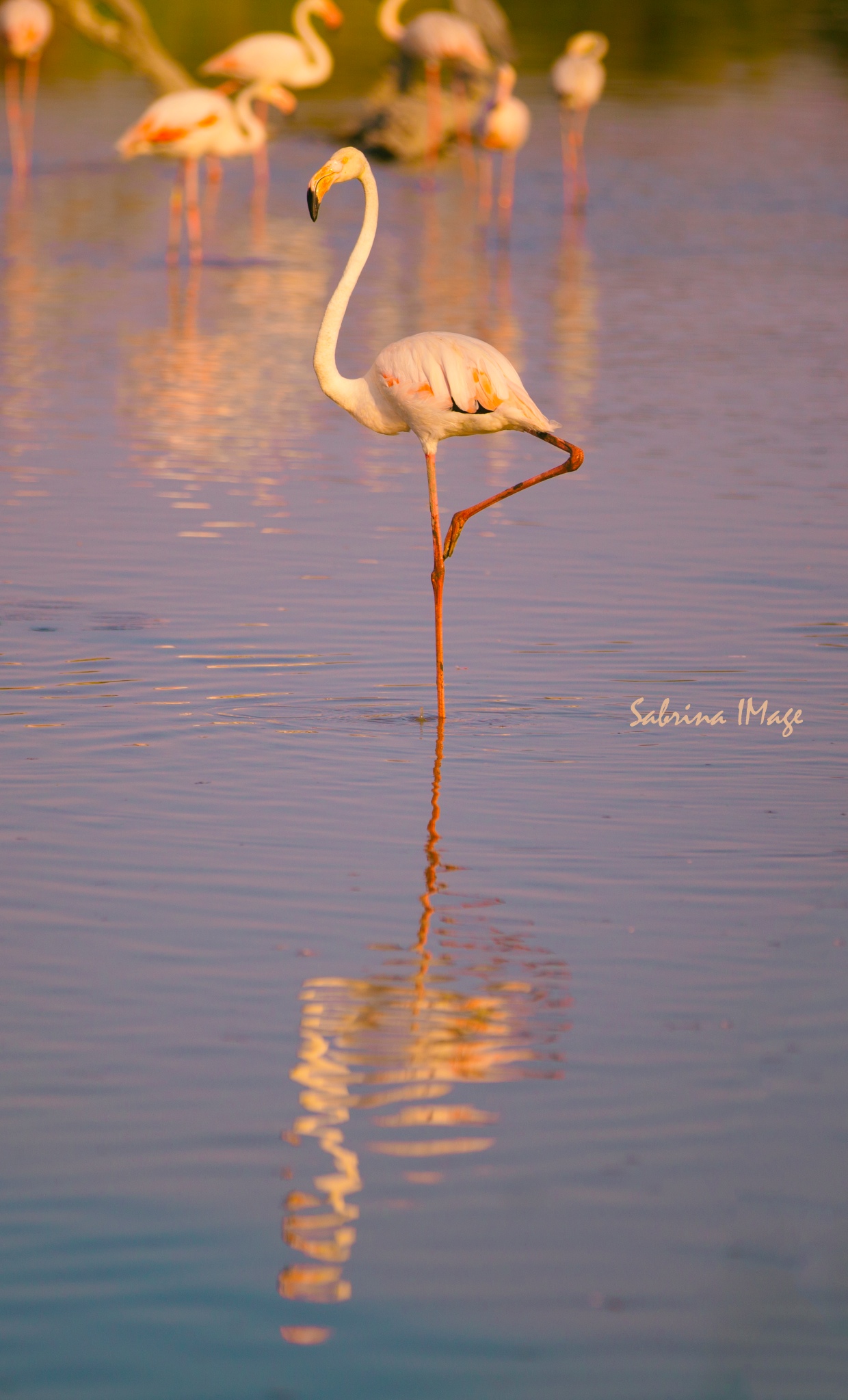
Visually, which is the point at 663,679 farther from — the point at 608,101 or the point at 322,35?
the point at 322,35

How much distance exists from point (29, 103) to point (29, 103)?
0.53m

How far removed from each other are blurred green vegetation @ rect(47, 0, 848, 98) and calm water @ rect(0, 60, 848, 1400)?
106 ft

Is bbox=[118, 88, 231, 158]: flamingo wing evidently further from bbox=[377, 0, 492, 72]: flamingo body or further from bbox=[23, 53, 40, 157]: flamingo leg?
bbox=[377, 0, 492, 72]: flamingo body

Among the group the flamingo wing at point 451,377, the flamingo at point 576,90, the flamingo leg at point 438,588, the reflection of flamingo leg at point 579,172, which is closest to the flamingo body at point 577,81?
the flamingo at point 576,90

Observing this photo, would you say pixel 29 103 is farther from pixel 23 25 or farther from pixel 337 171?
pixel 337 171

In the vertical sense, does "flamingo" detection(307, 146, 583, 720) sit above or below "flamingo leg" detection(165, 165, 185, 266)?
below

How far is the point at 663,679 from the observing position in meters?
7.07

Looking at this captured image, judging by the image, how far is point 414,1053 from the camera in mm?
4023

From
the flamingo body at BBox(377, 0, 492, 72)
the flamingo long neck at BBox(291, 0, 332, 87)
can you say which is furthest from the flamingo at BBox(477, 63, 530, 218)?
the flamingo body at BBox(377, 0, 492, 72)

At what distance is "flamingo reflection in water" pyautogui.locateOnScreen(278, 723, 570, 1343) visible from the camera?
133 inches

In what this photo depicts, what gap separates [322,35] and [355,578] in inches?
1862

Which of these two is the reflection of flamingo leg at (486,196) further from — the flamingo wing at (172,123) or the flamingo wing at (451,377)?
the flamingo wing at (451,377)

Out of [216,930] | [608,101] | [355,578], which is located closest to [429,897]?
[216,930]

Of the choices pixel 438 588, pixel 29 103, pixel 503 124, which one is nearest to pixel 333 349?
pixel 438 588
